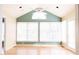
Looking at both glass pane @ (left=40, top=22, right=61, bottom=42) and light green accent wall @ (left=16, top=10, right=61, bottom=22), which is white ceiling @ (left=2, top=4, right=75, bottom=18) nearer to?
light green accent wall @ (left=16, top=10, right=61, bottom=22)

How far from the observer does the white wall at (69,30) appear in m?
3.22

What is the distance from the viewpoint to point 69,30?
3.38 meters

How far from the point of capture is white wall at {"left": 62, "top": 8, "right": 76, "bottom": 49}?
322 cm

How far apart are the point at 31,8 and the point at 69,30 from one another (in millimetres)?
1118

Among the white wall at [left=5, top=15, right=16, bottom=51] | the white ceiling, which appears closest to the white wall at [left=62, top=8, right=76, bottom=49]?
the white ceiling

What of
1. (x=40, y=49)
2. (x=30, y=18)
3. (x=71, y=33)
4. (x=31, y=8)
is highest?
(x=31, y=8)

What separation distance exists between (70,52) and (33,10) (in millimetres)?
1398

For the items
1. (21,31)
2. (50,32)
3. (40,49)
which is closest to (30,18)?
(21,31)

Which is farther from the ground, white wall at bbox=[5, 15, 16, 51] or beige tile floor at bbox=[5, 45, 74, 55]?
white wall at bbox=[5, 15, 16, 51]

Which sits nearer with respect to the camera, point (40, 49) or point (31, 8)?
point (31, 8)

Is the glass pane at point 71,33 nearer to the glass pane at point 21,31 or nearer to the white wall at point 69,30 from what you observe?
the white wall at point 69,30

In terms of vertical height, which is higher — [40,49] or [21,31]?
[21,31]

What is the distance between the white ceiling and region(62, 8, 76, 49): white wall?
0.13 meters

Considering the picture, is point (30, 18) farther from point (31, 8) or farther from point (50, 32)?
point (50, 32)
